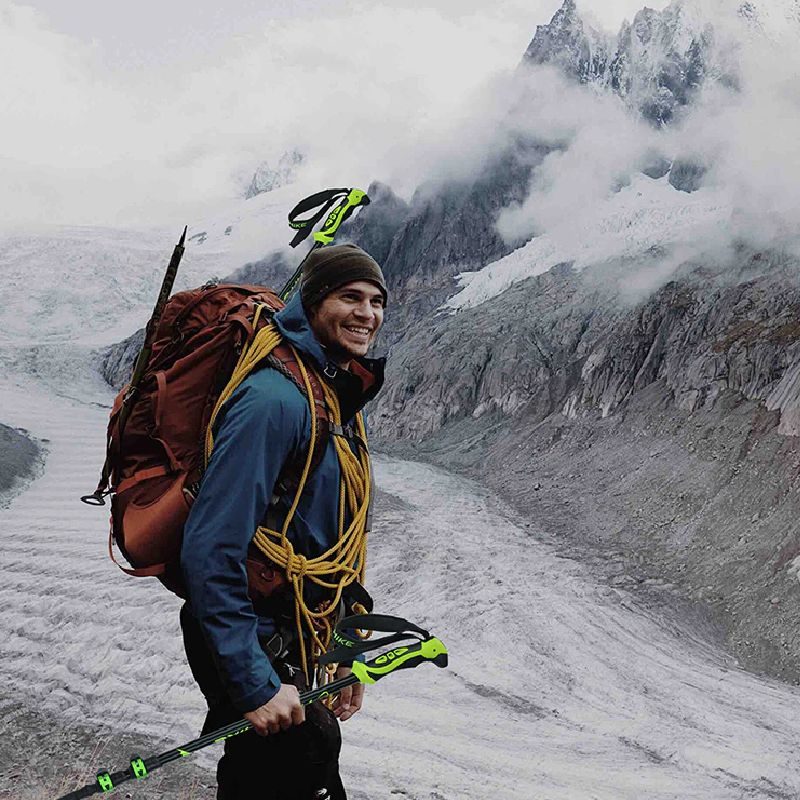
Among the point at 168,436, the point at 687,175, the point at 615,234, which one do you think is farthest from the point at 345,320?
the point at 687,175

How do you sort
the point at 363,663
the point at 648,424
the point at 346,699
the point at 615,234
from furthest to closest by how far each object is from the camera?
1. the point at 615,234
2. the point at 648,424
3. the point at 346,699
4. the point at 363,663

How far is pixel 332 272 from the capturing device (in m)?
2.93

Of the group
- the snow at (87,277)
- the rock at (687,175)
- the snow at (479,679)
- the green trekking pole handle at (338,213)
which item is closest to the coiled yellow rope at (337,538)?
the green trekking pole handle at (338,213)

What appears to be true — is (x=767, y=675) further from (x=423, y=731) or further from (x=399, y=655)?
(x=399, y=655)

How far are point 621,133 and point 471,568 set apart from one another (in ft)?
176

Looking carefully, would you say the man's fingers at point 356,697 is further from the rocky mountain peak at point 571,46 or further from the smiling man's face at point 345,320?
the rocky mountain peak at point 571,46

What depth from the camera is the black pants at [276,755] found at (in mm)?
2803

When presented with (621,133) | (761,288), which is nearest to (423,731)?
(761,288)

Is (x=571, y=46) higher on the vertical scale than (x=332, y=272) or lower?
higher

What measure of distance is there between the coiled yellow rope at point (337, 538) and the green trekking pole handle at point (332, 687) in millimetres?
171

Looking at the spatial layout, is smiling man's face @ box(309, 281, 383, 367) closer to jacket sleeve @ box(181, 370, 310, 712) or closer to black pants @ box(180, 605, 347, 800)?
jacket sleeve @ box(181, 370, 310, 712)

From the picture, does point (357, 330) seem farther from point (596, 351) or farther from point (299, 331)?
point (596, 351)

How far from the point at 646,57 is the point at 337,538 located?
7034cm

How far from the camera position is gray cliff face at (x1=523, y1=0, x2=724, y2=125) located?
60000mm
